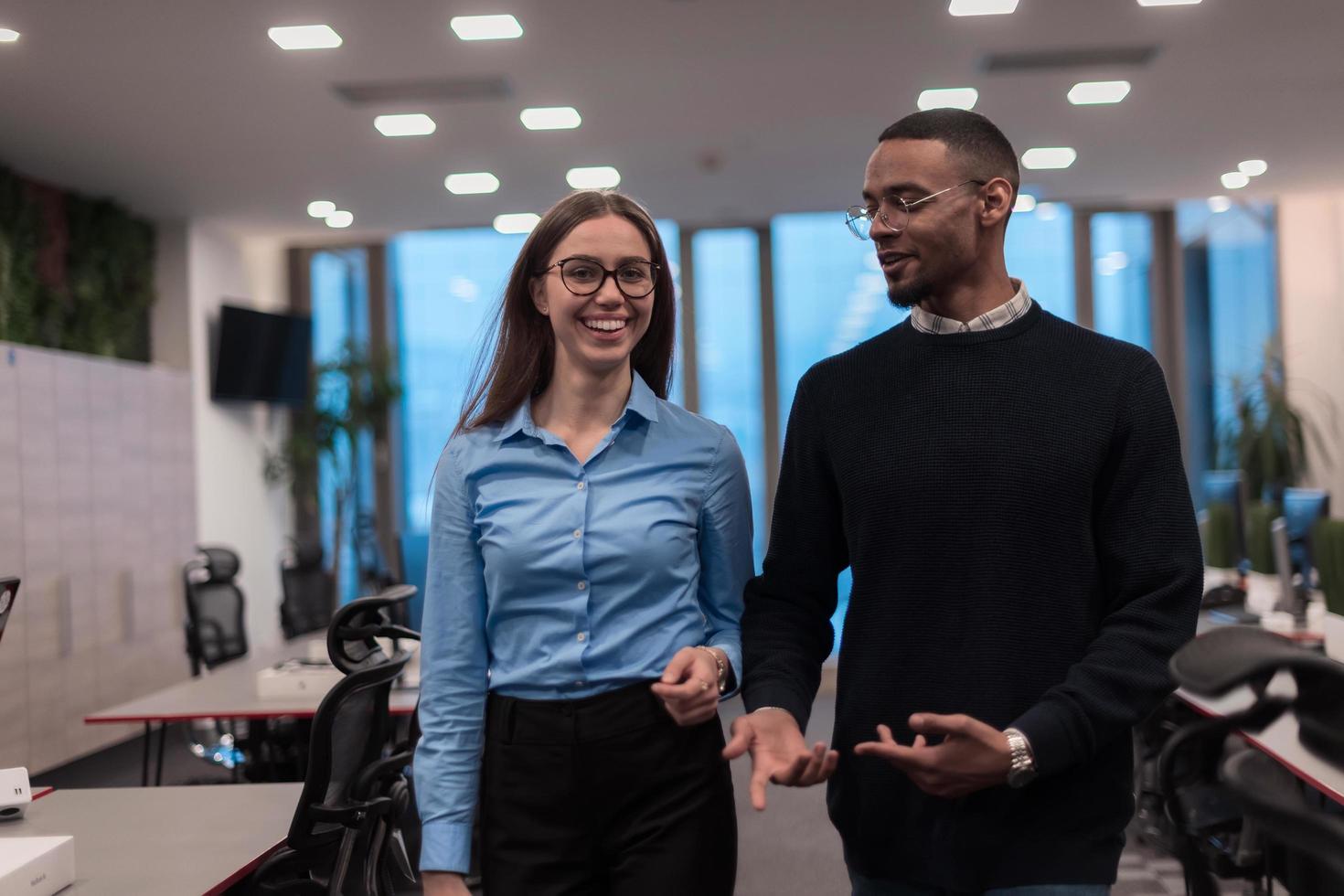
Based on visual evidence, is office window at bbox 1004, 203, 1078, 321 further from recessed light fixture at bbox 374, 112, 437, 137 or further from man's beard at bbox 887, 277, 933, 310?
man's beard at bbox 887, 277, 933, 310

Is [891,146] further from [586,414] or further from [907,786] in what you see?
[907,786]

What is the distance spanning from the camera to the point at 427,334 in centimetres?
1009

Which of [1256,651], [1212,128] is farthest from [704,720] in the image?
[1212,128]

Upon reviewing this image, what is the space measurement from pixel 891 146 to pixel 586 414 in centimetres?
55

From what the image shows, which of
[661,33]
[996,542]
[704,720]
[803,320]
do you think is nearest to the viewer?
[996,542]

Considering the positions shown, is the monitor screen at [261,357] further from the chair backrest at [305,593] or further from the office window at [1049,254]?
the office window at [1049,254]

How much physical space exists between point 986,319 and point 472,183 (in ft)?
21.5

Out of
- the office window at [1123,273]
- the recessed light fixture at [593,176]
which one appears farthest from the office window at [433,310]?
the office window at [1123,273]

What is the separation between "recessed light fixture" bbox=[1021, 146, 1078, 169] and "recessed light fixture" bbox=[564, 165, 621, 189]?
7.93ft

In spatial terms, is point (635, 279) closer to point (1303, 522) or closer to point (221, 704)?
point (221, 704)

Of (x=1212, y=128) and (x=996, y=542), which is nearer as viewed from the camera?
(x=996, y=542)

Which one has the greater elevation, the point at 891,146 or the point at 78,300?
the point at 78,300

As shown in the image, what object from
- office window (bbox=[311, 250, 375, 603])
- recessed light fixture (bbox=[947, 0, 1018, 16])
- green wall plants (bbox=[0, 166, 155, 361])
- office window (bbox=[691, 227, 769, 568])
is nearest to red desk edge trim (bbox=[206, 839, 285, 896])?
recessed light fixture (bbox=[947, 0, 1018, 16])

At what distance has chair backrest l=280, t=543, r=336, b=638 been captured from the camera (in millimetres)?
6613
